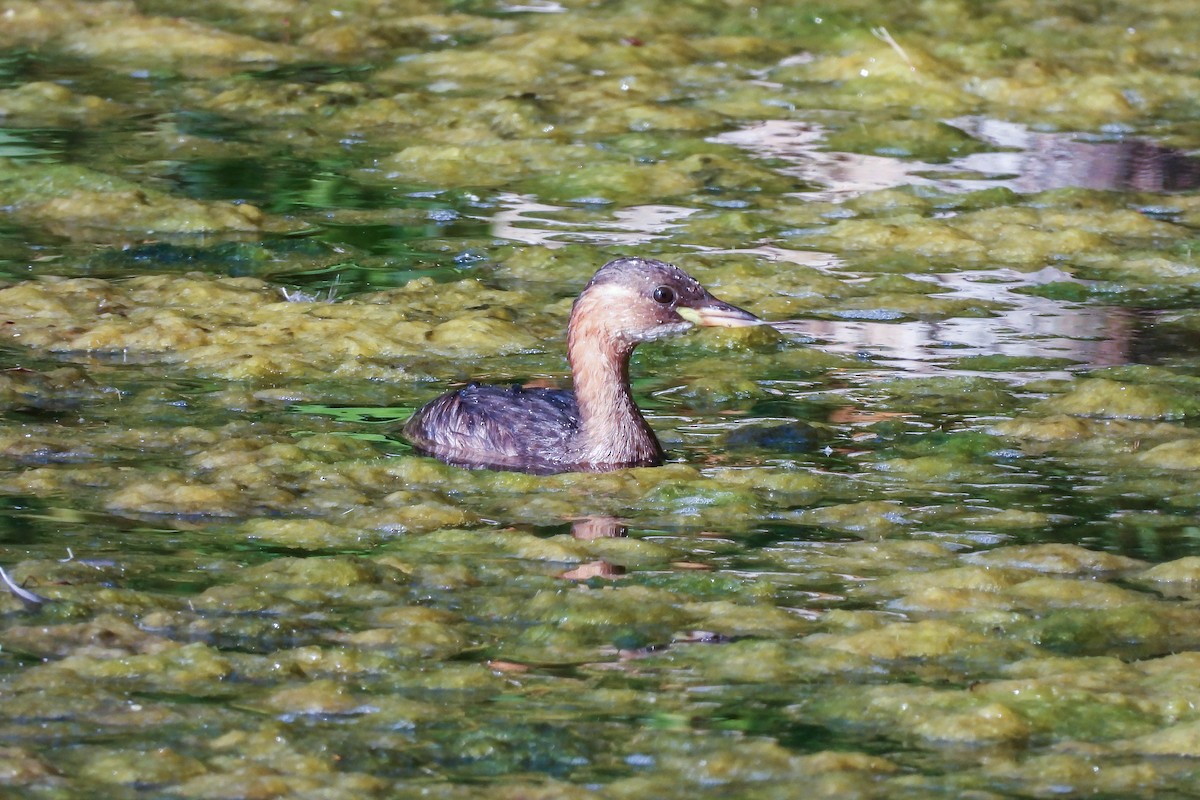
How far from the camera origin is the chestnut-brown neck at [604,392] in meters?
6.90

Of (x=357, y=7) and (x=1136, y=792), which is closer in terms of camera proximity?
(x=1136, y=792)

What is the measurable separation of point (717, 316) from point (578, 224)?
8.55 ft

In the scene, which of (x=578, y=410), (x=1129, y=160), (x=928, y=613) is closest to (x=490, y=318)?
(x=578, y=410)

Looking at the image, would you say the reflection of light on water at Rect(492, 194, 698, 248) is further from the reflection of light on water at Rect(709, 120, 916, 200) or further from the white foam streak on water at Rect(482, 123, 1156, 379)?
the reflection of light on water at Rect(709, 120, 916, 200)

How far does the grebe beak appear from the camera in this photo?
726 cm

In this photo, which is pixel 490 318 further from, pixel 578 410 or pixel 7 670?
pixel 7 670

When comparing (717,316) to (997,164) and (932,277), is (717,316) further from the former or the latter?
(997,164)

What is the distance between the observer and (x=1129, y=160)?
1100cm

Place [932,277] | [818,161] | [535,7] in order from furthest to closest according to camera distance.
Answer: [535,7]
[818,161]
[932,277]

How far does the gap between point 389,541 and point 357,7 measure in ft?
27.8

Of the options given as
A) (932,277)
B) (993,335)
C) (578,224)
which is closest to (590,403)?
(993,335)

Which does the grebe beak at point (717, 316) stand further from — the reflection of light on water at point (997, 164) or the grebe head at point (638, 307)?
the reflection of light on water at point (997, 164)

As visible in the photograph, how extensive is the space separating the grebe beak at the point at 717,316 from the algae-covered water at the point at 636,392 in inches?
15.6

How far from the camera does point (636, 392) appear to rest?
788 centimetres
